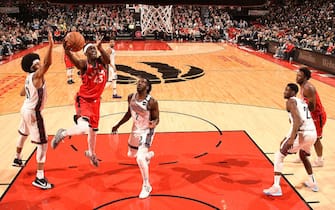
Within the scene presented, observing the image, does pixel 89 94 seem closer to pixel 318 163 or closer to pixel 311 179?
pixel 311 179

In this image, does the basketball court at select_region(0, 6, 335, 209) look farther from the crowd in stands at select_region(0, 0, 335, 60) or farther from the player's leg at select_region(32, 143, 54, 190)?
the crowd in stands at select_region(0, 0, 335, 60)

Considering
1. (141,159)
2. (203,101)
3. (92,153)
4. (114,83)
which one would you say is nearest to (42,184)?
(92,153)

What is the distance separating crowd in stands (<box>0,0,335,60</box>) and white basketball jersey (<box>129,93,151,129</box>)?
18.3 meters

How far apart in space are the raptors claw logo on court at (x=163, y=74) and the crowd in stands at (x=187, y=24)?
8.43 metres

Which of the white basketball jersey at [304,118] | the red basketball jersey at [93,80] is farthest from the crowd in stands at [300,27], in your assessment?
the red basketball jersey at [93,80]

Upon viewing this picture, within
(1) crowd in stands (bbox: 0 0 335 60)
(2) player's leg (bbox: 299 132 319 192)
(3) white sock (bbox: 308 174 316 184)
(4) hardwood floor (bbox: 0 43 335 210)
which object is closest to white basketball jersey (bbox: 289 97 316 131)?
(2) player's leg (bbox: 299 132 319 192)

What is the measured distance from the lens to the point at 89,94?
578cm

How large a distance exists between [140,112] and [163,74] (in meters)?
9.96

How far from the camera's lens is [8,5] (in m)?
32.1

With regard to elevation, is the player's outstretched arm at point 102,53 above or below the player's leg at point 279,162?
above

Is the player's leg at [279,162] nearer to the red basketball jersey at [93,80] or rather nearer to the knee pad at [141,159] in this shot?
the knee pad at [141,159]

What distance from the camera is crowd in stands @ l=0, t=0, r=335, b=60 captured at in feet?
78.8

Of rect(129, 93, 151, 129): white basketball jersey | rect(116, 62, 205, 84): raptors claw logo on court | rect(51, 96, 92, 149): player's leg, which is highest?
rect(129, 93, 151, 129): white basketball jersey

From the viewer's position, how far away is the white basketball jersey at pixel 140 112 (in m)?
5.18
